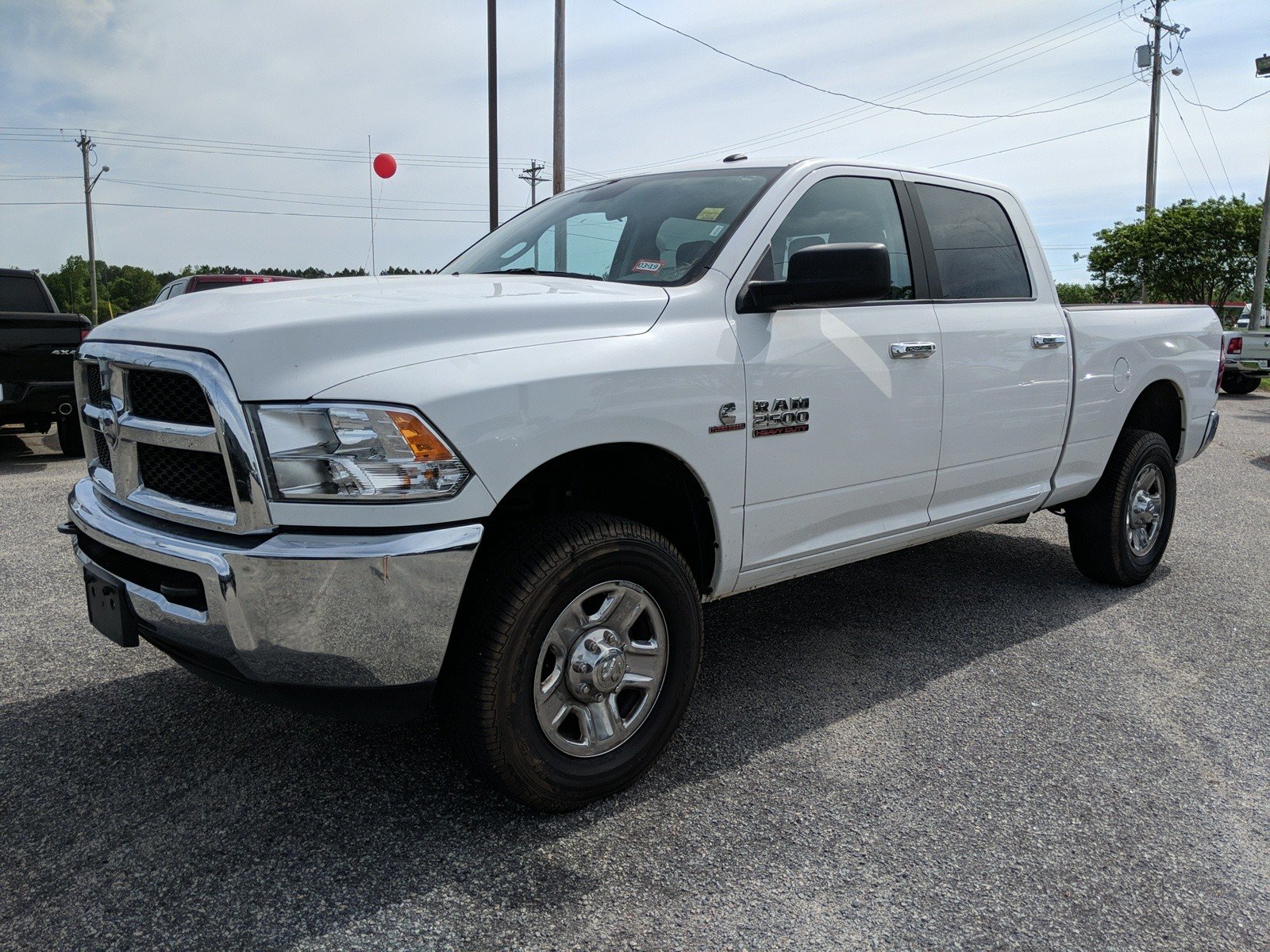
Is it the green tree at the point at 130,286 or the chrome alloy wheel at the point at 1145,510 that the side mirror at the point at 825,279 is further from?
the green tree at the point at 130,286

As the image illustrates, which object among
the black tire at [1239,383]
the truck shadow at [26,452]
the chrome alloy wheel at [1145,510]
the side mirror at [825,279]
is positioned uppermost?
the side mirror at [825,279]

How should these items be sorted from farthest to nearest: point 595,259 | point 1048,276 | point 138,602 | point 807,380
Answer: point 1048,276 < point 595,259 < point 807,380 < point 138,602

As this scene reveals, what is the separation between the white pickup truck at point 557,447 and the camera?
2.32 m

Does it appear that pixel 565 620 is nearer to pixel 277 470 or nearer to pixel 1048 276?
pixel 277 470

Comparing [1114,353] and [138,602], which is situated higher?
[1114,353]

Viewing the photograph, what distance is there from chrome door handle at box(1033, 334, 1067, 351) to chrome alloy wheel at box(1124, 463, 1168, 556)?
41.8 inches

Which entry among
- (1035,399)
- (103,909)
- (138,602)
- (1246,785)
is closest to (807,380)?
(1035,399)

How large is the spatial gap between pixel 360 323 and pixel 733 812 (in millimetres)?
1674

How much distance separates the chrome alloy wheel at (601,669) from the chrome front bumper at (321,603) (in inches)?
15.1

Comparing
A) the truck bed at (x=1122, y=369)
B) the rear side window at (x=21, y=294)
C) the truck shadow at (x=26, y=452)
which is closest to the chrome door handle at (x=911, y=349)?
the truck bed at (x=1122, y=369)

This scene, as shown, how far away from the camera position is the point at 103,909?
7.61 feet

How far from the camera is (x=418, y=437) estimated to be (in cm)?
233

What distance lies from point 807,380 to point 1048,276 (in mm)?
2025

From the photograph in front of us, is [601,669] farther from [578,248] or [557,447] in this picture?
[578,248]
